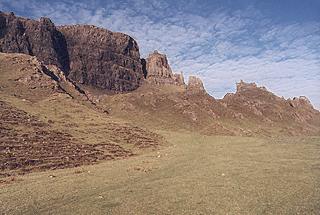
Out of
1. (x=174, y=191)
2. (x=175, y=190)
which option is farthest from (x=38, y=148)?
(x=174, y=191)

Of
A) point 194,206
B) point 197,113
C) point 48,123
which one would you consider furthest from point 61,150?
point 197,113

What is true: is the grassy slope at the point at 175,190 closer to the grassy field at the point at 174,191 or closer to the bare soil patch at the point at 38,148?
the grassy field at the point at 174,191

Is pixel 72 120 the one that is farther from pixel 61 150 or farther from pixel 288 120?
pixel 288 120

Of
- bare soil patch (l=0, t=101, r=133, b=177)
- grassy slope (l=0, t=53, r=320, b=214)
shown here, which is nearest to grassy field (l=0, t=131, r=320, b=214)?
grassy slope (l=0, t=53, r=320, b=214)

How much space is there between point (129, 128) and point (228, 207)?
72.9 meters

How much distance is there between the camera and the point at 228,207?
23.7 meters

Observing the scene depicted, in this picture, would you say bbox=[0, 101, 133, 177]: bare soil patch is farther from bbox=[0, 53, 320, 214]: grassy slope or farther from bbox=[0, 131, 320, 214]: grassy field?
bbox=[0, 131, 320, 214]: grassy field

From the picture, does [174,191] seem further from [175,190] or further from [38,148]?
[38,148]

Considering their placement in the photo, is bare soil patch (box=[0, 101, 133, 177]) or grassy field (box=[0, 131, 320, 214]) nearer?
grassy field (box=[0, 131, 320, 214])

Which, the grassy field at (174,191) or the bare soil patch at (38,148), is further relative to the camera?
the bare soil patch at (38,148)

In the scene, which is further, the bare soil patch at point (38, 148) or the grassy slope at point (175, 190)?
the bare soil patch at point (38, 148)

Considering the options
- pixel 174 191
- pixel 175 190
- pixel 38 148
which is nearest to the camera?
pixel 174 191

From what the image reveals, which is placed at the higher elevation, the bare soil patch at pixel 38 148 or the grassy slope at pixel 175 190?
the bare soil patch at pixel 38 148

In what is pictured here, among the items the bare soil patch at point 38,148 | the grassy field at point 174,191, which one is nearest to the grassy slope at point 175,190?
the grassy field at point 174,191
